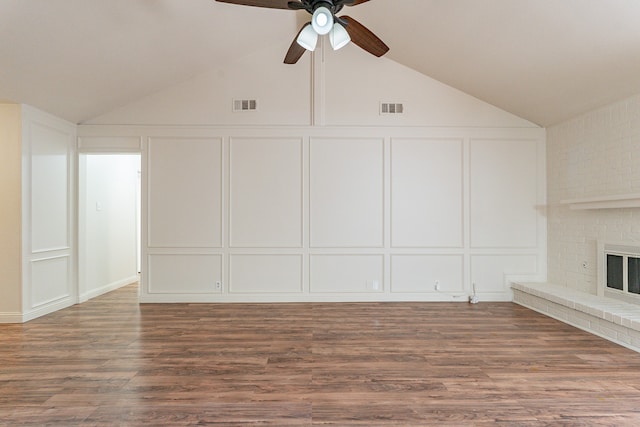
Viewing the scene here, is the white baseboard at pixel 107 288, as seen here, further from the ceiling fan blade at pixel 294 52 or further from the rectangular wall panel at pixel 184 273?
the ceiling fan blade at pixel 294 52

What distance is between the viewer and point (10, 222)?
4.14 m

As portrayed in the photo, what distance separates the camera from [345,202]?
16.7 ft

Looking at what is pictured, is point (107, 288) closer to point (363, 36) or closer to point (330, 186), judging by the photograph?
point (330, 186)

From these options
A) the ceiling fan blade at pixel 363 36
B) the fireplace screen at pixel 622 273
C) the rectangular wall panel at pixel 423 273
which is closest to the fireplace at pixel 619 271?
the fireplace screen at pixel 622 273

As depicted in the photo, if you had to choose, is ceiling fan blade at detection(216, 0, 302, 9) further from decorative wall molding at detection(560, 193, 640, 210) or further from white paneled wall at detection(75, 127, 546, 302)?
decorative wall molding at detection(560, 193, 640, 210)

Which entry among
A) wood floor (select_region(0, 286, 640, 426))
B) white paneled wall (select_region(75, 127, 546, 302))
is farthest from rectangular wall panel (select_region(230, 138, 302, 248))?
wood floor (select_region(0, 286, 640, 426))

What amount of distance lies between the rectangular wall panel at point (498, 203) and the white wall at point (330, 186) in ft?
0.06

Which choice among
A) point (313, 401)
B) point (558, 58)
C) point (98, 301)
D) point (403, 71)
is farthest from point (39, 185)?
point (558, 58)

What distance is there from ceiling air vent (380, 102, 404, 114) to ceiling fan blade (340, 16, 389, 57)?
1946 millimetres

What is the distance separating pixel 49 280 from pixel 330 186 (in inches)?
143

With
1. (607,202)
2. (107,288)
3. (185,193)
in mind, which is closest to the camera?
(607,202)

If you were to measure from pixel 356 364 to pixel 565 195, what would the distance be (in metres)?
3.68

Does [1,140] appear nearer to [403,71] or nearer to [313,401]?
[313,401]

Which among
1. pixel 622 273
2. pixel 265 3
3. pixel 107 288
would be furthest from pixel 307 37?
pixel 107 288
